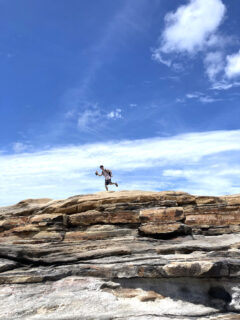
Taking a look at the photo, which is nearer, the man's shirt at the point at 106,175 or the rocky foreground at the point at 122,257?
the rocky foreground at the point at 122,257

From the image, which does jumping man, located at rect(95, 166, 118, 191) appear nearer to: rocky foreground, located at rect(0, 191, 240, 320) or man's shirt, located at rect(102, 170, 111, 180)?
man's shirt, located at rect(102, 170, 111, 180)

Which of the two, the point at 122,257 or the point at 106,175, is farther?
the point at 106,175

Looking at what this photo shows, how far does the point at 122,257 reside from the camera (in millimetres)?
15547

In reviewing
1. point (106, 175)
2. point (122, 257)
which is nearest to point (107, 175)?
point (106, 175)

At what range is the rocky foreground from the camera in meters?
12.4

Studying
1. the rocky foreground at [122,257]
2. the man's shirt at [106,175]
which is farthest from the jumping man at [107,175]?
the rocky foreground at [122,257]

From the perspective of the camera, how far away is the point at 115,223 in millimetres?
19406

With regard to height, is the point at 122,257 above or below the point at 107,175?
below

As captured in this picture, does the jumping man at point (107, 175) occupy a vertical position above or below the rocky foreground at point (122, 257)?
above

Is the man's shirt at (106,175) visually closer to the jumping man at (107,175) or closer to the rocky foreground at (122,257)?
the jumping man at (107,175)

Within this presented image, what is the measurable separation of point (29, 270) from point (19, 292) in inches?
77.6

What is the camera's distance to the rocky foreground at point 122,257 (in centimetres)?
1243

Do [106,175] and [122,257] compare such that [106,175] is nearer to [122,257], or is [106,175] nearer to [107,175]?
[107,175]

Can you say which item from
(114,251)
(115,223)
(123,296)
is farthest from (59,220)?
(123,296)
